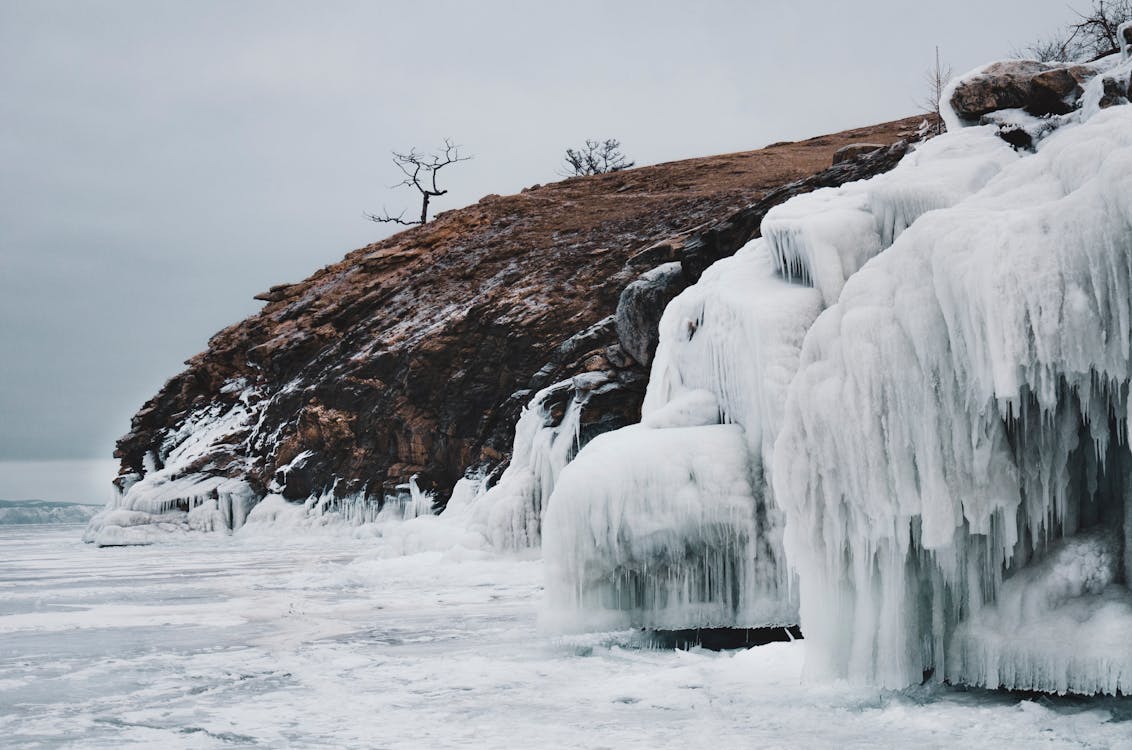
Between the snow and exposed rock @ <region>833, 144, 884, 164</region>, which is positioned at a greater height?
exposed rock @ <region>833, 144, 884, 164</region>

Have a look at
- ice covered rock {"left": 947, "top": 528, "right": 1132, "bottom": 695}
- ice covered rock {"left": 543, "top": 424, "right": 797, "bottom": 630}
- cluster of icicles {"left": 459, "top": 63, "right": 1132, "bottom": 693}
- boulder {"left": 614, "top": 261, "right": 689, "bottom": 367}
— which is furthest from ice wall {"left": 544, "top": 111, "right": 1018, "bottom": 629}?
boulder {"left": 614, "top": 261, "right": 689, "bottom": 367}

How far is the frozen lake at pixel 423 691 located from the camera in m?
4.82

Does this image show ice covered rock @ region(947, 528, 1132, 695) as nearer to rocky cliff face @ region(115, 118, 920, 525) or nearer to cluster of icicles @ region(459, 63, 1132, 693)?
cluster of icicles @ region(459, 63, 1132, 693)

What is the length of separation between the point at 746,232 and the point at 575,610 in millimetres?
10814

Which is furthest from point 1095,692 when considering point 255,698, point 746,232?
point 746,232

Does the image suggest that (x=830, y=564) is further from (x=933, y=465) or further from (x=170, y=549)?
(x=170, y=549)

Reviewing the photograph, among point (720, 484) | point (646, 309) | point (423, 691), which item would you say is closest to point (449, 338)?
point (646, 309)

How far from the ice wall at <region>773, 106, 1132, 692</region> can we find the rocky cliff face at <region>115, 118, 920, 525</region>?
10.1 metres

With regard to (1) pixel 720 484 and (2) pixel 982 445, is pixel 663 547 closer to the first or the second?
(1) pixel 720 484

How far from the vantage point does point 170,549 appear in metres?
24.4

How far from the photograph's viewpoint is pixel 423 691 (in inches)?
237

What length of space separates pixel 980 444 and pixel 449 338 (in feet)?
75.1

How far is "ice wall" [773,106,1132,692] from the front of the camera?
464 cm

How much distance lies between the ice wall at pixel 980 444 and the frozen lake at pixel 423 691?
0.33 metres
